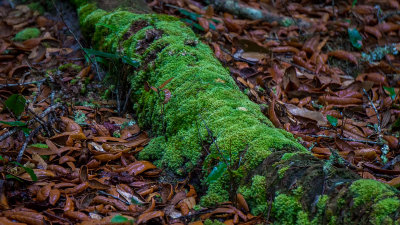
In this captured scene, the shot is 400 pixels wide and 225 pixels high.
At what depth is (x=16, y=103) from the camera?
8.68 feet

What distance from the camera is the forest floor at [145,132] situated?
2.07 m

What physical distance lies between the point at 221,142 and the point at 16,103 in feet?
5.10

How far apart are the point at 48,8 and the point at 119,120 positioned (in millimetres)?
2854

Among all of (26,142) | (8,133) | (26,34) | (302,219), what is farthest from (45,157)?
(26,34)

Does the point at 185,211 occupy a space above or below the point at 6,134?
below

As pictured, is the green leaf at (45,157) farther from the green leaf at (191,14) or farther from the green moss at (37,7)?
the green moss at (37,7)

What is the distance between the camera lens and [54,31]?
15.0ft

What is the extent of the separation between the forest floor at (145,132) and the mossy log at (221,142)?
15 cm

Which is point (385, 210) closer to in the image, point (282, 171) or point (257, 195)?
point (282, 171)

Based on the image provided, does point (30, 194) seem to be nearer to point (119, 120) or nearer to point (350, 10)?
point (119, 120)

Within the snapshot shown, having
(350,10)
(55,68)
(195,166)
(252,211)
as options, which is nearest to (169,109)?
(195,166)

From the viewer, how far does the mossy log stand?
65.6 inches

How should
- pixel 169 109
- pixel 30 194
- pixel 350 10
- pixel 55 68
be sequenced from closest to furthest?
pixel 30 194
pixel 169 109
pixel 55 68
pixel 350 10

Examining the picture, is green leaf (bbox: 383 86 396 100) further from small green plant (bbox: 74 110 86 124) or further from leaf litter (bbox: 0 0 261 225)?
small green plant (bbox: 74 110 86 124)
